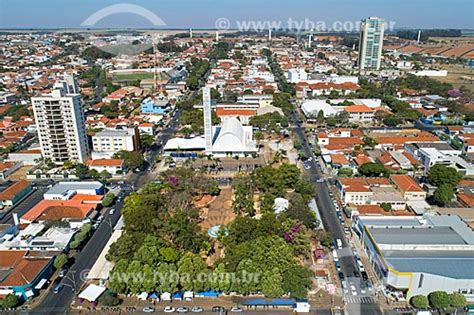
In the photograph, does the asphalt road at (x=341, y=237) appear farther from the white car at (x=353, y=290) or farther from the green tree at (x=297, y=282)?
the green tree at (x=297, y=282)

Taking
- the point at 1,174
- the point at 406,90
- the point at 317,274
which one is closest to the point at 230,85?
the point at 406,90

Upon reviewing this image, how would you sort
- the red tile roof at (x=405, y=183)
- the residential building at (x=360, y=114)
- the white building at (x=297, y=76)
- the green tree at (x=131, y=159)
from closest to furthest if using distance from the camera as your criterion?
the red tile roof at (x=405, y=183) → the green tree at (x=131, y=159) → the residential building at (x=360, y=114) → the white building at (x=297, y=76)

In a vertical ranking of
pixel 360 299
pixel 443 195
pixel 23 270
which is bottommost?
pixel 360 299

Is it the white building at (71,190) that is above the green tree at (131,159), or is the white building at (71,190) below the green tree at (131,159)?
below

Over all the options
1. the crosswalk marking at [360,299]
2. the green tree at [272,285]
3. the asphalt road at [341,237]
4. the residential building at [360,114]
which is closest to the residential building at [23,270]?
the green tree at [272,285]

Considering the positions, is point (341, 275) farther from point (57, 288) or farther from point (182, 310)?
point (57, 288)

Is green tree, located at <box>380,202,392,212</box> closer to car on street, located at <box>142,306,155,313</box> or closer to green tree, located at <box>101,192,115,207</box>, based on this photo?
car on street, located at <box>142,306,155,313</box>

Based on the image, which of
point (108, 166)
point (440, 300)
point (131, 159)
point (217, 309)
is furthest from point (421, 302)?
point (108, 166)
